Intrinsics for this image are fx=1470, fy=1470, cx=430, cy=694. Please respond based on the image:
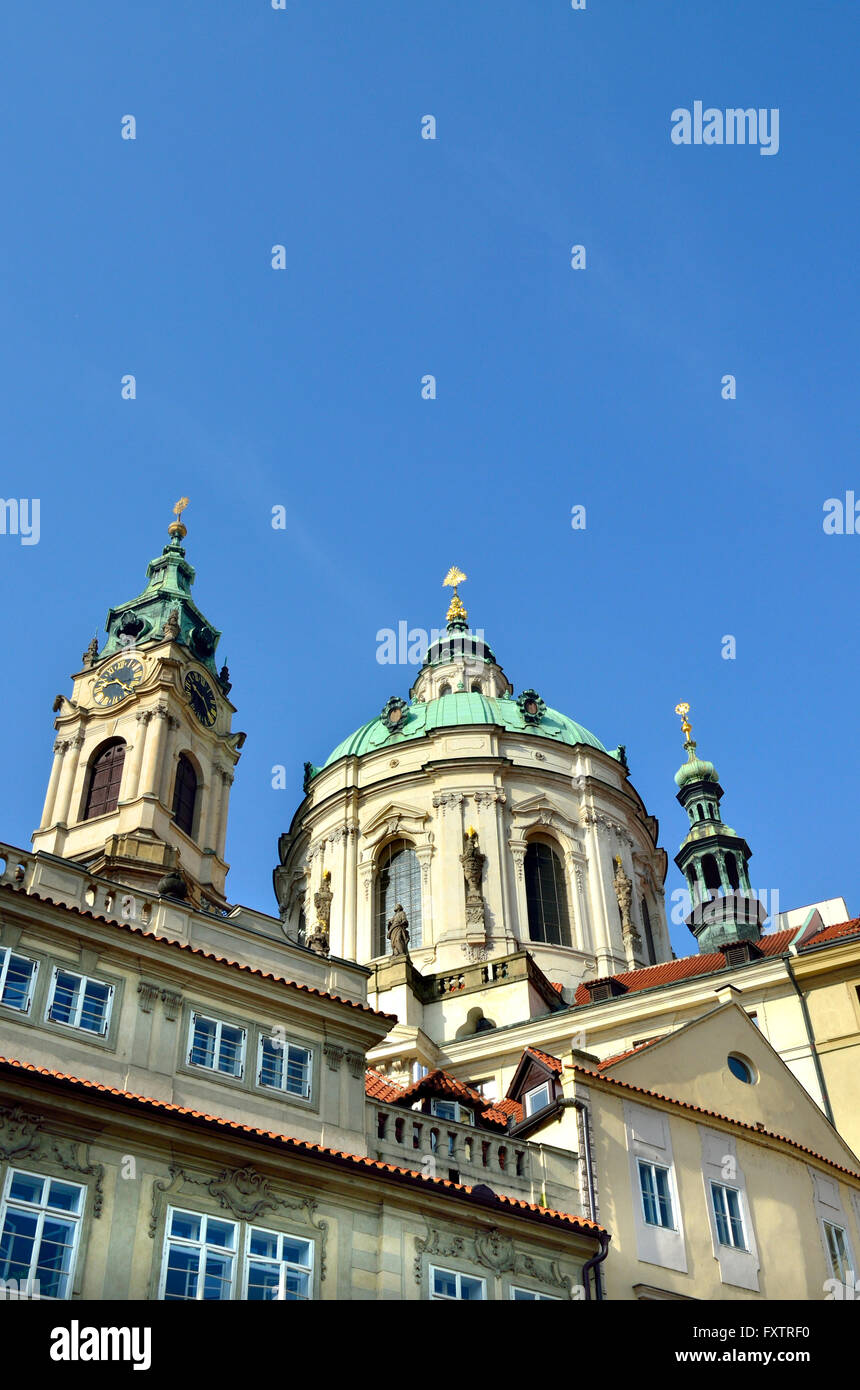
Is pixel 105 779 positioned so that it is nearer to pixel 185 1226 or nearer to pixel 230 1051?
pixel 230 1051

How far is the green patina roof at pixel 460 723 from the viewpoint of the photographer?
5756 cm

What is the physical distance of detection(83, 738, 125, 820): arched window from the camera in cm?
4606

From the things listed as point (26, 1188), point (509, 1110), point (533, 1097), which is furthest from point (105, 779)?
point (26, 1188)

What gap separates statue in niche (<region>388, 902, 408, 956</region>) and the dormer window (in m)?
20.9

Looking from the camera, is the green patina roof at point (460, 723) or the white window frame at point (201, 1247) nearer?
the white window frame at point (201, 1247)

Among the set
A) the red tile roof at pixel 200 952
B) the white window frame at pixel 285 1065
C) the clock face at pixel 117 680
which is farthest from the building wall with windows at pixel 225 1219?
the clock face at pixel 117 680

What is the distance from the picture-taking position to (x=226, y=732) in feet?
167

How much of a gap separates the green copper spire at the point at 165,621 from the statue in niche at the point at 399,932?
10.7m

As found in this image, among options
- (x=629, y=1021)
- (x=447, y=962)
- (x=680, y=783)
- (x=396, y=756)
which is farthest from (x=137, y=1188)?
(x=680, y=783)

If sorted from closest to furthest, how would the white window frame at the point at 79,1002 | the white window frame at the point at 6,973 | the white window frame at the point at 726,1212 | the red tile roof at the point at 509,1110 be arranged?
the white window frame at the point at 6,973, the white window frame at the point at 79,1002, the white window frame at the point at 726,1212, the red tile roof at the point at 509,1110

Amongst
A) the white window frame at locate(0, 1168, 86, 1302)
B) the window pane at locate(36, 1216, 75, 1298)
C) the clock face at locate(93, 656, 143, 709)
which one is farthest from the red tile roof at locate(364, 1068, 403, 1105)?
the clock face at locate(93, 656, 143, 709)

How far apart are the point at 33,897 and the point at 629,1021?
21.9 meters

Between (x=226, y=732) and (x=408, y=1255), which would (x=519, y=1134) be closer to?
(x=408, y=1255)

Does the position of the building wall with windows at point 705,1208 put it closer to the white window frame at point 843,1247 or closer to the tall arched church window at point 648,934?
the white window frame at point 843,1247
